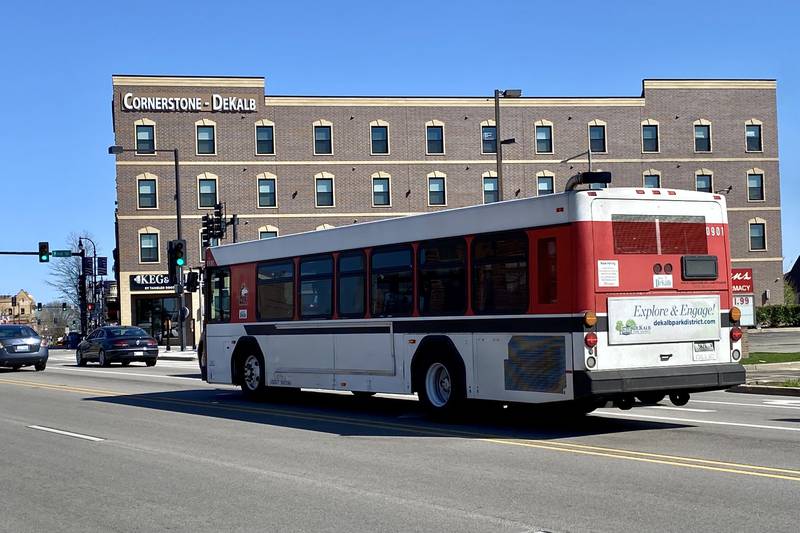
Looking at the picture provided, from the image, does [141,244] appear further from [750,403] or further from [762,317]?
[750,403]

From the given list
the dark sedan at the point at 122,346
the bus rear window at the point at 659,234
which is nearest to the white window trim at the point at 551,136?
the dark sedan at the point at 122,346

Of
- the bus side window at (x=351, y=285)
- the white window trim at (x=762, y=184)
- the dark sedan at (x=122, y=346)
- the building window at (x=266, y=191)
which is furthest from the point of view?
the white window trim at (x=762, y=184)

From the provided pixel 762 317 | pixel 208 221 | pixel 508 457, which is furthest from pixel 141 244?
pixel 508 457

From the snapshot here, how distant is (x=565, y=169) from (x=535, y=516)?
56448 millimetres

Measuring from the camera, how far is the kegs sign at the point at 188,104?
58.6 metres

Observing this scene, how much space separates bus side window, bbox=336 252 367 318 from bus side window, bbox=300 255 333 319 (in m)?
0.30

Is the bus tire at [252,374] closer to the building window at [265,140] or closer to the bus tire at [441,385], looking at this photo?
the bus tire at [441,385]

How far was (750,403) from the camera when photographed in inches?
668

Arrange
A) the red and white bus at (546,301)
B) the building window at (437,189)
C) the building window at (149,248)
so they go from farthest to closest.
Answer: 1. the building window at (437,189)
2. the building window at (149,248)
3. the red and white bus at (546,301)

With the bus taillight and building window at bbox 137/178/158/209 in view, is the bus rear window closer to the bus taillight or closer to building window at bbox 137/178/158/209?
the bus taillight

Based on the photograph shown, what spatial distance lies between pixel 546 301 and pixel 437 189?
49.3 metres

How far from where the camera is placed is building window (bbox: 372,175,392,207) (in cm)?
6150

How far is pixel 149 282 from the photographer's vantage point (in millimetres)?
60188

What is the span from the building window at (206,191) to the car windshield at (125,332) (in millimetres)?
23203
